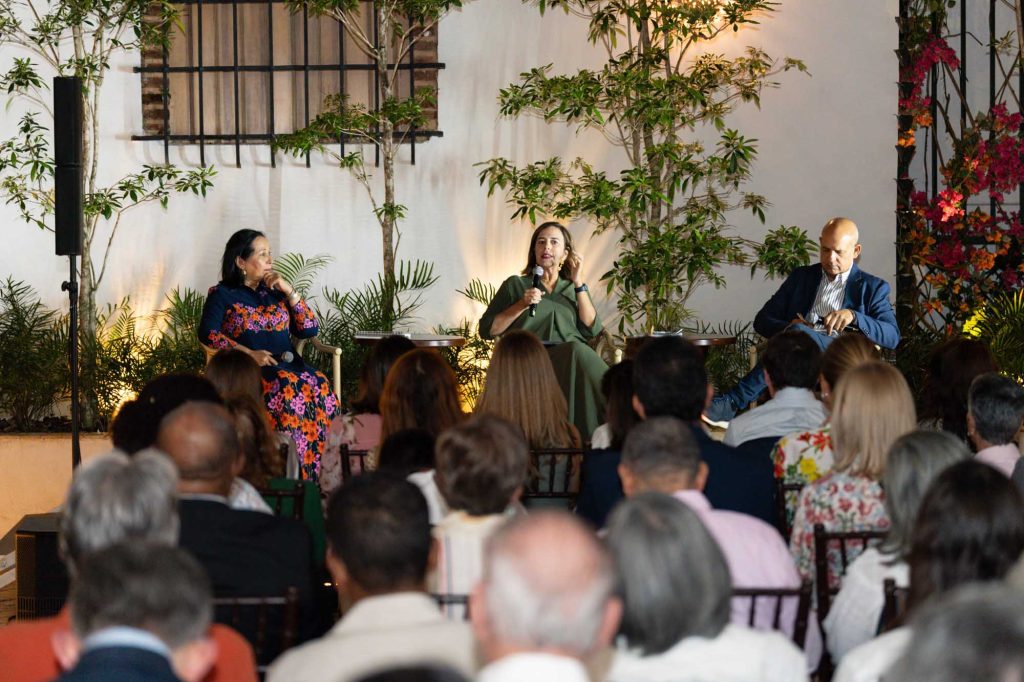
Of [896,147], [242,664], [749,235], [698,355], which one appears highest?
[896,147]

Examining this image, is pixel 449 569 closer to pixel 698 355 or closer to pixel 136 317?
pixel 698 355

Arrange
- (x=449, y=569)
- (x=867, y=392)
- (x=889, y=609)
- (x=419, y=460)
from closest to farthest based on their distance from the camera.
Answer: (x=889, y=609) < (x=449, y=569) < (x=867, y=392) < (x=419, y=460)

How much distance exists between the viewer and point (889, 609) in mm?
2420

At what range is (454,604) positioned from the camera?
2.52 m

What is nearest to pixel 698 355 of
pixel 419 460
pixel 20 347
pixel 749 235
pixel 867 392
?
pixel 867 392

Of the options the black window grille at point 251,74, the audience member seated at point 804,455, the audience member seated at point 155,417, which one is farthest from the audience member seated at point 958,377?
the black window grille at point 251,74

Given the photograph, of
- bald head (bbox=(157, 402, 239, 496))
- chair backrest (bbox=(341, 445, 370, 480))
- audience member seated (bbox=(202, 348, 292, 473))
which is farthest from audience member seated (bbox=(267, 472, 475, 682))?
audience member seated (bbox=(202, 348, 292, 473))

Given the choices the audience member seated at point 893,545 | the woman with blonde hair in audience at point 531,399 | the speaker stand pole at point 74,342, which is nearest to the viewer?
the audience member seated at point 893,545

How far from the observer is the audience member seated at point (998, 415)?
362cm

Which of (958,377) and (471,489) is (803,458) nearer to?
(958,377)

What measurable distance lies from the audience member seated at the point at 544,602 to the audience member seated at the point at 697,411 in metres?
1.71

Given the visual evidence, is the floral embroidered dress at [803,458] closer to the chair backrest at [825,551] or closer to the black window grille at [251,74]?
the chair backrest at [825,551]

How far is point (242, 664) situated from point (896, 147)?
6.54 metres

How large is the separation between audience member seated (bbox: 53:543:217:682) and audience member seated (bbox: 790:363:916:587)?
1.76 meters
